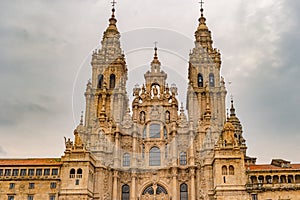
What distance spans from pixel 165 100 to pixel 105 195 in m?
19.9

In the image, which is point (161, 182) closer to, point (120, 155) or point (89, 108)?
point (120, 155)

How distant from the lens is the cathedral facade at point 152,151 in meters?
59.6

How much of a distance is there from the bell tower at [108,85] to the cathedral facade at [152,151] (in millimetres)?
187

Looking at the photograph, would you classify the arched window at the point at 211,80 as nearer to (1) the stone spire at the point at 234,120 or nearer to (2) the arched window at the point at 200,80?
(2) the arched window at the point at 200,80

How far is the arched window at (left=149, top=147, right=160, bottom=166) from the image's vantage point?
68.0 m

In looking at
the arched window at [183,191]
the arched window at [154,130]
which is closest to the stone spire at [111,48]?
the arched window at [154,130]

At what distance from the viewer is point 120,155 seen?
6781cm

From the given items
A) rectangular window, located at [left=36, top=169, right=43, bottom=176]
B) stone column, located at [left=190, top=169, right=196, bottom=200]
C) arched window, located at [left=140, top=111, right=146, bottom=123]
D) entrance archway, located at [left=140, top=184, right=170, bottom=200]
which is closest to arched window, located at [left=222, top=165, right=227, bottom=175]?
stone column, located at [left=190, top=169, right=196, bottom=200]

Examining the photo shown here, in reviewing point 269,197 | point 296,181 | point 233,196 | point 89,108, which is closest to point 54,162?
point 89,108

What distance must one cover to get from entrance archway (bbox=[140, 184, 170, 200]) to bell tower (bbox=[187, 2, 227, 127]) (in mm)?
12840

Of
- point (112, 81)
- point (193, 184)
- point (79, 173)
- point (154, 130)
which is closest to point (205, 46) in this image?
point (112, 81)

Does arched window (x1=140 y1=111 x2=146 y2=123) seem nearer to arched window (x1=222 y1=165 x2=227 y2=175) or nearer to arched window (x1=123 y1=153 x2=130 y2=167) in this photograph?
arched window (x1=123 y1=153 x2=130 y2=167)

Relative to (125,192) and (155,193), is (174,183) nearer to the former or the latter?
(155,193)

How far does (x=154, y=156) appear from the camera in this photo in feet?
225
